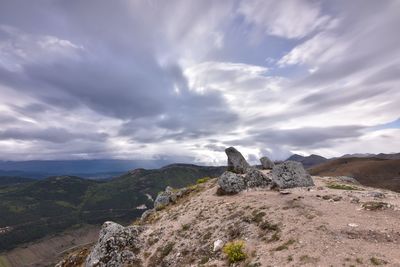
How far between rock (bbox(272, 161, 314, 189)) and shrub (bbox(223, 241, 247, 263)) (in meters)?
15.2

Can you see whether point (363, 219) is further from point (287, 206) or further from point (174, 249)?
point (174, 249)

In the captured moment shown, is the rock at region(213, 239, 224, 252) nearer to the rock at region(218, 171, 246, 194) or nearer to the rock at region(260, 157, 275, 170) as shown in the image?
the rock at region(218, 171, 246, 194)

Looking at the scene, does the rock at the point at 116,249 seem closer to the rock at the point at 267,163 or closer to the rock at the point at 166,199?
the rock at the point at 166,199

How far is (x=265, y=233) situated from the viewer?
83.1ft

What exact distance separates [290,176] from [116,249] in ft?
74.6

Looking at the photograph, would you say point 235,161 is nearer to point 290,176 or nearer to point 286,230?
point 290,176

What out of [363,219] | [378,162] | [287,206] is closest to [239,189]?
[287,206]

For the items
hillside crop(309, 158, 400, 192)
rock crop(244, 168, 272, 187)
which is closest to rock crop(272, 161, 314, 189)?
rock crop(244, 168, 272, 187)

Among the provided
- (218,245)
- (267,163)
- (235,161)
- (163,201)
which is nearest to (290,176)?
(235,161)

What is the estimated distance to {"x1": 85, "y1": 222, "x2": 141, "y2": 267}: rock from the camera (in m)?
33.6

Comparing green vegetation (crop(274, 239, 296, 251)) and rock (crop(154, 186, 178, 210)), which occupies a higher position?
rock (crop(154, 186, 178, 210))

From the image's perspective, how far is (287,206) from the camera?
2866 centimetres

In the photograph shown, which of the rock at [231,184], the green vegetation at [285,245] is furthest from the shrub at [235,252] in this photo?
the rock at [231,184]

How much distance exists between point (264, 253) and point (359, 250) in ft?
20.7
